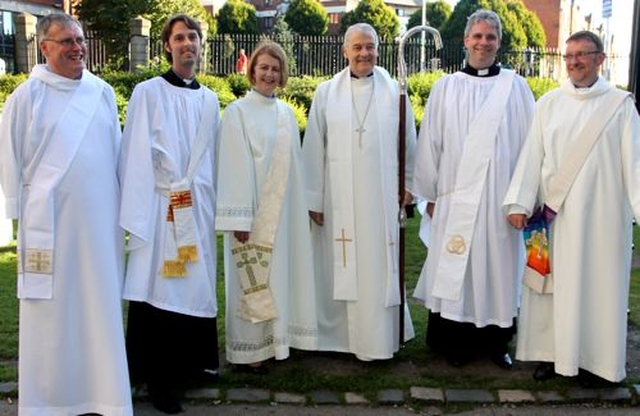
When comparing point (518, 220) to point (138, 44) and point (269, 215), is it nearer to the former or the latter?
point (269, 215)

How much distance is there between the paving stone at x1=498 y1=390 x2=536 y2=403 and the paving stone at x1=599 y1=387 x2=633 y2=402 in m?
0.42

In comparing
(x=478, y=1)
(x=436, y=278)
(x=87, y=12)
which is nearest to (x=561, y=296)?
(x=436, y=278)

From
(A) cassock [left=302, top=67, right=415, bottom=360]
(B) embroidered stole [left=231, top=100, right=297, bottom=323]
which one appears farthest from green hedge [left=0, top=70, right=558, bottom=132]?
(B) embroidered stole [left=231, top=100, right=297, bottom=323]

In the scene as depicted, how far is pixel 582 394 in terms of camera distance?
4332 millimetres

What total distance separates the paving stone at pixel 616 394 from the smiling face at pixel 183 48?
3090mm

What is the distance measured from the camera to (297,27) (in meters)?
44.1

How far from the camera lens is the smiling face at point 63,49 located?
3656 millimetres

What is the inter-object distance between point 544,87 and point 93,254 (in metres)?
19.5

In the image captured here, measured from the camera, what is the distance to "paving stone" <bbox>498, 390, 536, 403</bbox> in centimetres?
429

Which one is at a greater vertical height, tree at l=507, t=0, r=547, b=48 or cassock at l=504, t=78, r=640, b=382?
tree at l=507, t=0, r=547, b=48

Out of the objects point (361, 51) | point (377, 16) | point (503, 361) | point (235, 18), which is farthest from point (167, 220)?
point (235, 18)

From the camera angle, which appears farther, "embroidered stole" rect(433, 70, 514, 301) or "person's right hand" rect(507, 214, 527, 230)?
"embroidered stole" rect(433, 70, 514, 301)

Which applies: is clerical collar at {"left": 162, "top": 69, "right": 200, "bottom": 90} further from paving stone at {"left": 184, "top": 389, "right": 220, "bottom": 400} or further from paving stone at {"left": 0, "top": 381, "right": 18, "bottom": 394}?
paving stone at {"left": 0, "top": 381, "right": 18, "bottom": 394}

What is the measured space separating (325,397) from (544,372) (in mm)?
1409
